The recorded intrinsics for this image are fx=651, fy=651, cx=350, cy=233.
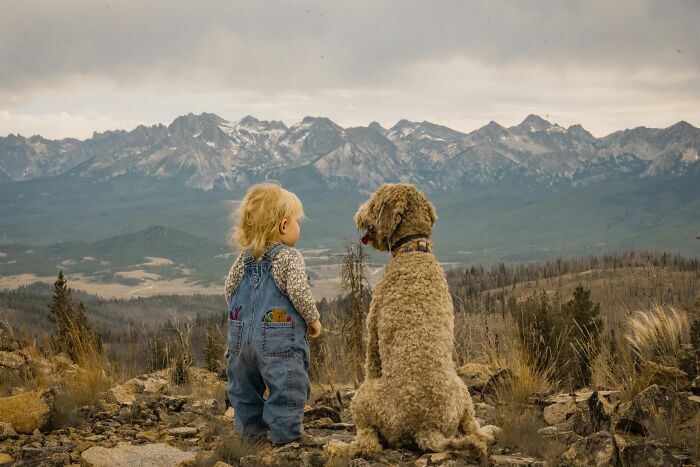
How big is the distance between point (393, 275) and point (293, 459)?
1771 mm

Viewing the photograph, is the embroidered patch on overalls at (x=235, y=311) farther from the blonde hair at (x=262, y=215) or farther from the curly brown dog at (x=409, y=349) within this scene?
the curly brown dog at (x=409, y=349)

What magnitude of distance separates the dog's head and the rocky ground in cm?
181

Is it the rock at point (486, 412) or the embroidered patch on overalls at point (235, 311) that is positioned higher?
the embroidered patch on overalls at point (235, 311)

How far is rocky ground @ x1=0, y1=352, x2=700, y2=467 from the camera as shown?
512 cm

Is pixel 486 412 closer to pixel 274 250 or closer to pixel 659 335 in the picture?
pixel 659 335

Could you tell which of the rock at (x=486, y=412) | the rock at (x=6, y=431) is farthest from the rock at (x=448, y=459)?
the rock at (x=6, y=431)

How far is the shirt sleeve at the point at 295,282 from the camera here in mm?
6020

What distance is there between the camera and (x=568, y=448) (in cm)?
540

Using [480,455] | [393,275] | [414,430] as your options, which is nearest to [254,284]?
[393,275]

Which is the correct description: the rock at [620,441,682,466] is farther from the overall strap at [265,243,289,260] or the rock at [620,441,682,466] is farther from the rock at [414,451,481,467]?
the overall strap at [265,243,289,260]

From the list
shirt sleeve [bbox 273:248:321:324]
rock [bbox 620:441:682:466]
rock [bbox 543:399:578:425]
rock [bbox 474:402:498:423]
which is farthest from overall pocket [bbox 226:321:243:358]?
rock [bbox 620:441:682:466]

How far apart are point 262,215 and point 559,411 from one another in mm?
3527

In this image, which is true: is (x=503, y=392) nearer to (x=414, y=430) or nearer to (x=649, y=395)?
(x=649, y=395)

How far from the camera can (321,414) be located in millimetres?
7113
